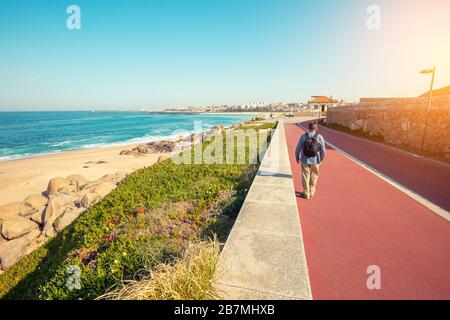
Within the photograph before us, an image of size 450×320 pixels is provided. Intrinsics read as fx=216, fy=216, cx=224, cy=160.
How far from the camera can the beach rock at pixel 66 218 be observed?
7.41m

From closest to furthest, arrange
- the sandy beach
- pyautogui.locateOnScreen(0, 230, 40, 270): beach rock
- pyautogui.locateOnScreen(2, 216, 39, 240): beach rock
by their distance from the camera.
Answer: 1. pyautogui.locateOnScreen(0, 230, 40, 270): beach rock
2. pyautogui.locateOnScreen(2, 216, 39, 240): beach rock
3. the sandy beach

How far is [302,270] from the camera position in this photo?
8.68 ft

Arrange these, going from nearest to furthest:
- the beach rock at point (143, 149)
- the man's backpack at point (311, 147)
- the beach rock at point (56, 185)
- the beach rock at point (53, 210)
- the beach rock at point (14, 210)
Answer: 1. the man's backpack at point (311, 147)
2. the beach rock at point (53, 210)
3. the beach rock at point (14, 210)
4. the beach rock at point (56, 185)
5. the beach rock at point (143, 149)

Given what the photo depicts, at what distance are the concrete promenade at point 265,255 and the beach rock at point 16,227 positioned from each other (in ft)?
27.5

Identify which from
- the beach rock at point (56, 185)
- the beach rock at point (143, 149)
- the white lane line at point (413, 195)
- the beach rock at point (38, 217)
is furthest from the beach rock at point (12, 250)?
the beach rock at point (143, 149)

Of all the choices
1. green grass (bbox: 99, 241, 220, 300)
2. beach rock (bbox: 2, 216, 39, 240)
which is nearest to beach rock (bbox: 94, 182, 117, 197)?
beach rock (bbox: 2, 216, 39, 240)

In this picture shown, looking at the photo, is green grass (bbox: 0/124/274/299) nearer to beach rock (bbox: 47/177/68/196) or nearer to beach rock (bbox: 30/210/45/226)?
beach rock (bbox: 30/210/45/226)

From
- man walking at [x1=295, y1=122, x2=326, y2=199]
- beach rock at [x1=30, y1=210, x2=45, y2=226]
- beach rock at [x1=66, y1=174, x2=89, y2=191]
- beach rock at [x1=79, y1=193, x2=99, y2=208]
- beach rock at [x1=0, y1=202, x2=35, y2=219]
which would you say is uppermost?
man walking at [x1=295, y1=122, x2=326, y2=199]

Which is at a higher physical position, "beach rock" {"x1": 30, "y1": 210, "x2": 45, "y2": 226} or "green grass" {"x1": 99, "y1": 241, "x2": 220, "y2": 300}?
"green grass" {"x1": 99, "y1": 241, "x2": 220, "y2": 300}

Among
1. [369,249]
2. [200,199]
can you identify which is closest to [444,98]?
[369,249]

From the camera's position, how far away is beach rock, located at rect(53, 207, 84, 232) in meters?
7.41

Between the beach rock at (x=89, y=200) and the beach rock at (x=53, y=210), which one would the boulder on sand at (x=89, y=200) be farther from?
the beach rock at (x=53, y=210)

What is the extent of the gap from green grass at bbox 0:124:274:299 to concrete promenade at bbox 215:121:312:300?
0.65 m
